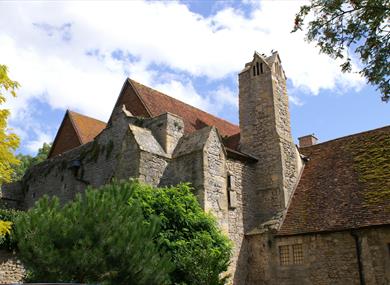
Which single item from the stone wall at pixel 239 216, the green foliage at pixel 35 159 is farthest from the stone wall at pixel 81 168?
the green foliage at pixel 35 159

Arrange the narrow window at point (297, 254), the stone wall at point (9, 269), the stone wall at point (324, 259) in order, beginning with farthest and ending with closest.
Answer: the stone wall at point (9, 269)
the narrow window at point (297, 254)
the stone wall at point (324, 259)

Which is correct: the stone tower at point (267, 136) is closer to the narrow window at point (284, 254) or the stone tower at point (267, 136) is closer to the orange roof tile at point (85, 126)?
the narrow window at point (284, 254)

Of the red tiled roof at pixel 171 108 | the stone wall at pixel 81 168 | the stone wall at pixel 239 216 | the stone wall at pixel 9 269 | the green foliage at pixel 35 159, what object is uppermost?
the green foliage at pixel 35 159

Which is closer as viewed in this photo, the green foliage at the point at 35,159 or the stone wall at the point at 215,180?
the stone wall at the point at 215,180

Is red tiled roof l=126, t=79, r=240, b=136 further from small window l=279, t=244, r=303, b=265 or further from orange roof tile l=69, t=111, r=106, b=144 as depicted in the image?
small window l=279, t=244, r=303, b=265

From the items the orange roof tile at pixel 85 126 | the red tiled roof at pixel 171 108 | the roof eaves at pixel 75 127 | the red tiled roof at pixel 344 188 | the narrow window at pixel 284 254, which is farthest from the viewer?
the orange roof tile at pixel 85 126

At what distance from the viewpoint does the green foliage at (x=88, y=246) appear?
918 centimetres

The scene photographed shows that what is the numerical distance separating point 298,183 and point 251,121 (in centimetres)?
314

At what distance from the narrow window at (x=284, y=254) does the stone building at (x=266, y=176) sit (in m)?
0.03

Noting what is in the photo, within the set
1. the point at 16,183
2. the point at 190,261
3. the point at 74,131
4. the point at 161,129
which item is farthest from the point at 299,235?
the point at 16,183

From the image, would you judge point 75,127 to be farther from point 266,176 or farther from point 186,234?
Answer: point 186,234

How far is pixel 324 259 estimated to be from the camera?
14.1 m

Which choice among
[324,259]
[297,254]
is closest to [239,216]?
[297,254]

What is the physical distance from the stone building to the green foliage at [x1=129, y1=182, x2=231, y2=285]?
1.09 m
